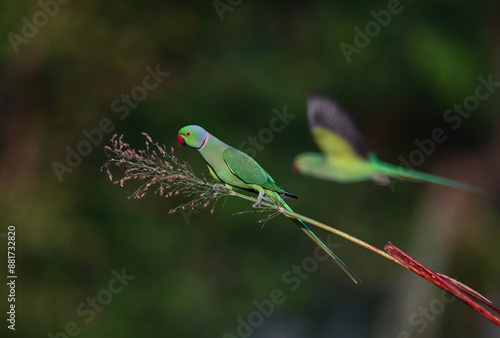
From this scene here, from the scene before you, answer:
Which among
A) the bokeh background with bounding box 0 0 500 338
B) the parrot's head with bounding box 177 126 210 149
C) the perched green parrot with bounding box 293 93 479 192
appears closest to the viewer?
the parrot's head with bounding box 177 126 210 149

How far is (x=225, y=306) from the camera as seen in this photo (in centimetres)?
475

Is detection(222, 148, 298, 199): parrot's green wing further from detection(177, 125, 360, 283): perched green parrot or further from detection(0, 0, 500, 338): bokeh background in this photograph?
detection(0, 0, 500, 338): bokeh background

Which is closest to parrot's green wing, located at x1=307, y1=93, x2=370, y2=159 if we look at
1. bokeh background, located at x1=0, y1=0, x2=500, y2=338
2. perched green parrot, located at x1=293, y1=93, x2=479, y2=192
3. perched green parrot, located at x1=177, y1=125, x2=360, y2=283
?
perched green parrot, located at x1=293, y1=93, x2=479, y2=192

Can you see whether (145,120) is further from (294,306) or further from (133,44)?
(294,306)

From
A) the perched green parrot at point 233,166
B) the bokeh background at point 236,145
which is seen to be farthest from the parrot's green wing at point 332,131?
the bokeh background at point 236,145

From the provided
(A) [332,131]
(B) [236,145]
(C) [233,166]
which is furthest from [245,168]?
(B) [236,145]

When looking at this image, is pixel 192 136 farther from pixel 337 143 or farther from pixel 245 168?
pixel 337 143

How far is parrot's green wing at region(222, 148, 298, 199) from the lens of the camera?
1.06m

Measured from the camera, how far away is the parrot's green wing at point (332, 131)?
72.9 inches

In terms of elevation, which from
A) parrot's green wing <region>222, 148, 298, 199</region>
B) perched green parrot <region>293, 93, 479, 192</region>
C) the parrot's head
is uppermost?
the parrot's head

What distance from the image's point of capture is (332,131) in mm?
1894

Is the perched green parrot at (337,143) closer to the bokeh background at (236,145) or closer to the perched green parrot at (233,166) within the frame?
the perched green parrot at (233,166)

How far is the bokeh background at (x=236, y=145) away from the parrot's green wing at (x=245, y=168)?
3.32 m

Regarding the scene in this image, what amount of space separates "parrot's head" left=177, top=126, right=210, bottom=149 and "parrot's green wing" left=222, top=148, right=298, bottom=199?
64 millimetres
